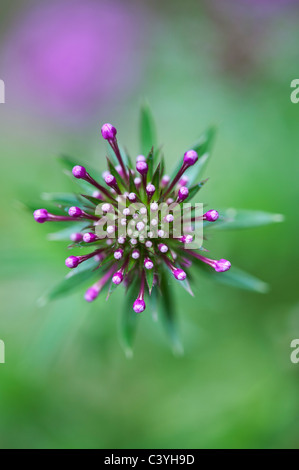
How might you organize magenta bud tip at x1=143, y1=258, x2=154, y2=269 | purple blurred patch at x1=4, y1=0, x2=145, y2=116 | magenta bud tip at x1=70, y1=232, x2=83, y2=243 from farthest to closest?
purple blurred patch at x1=4, y1=0, x2=145, y2=116, magenta bud tip at x1=70, y1=232, x2=83, y2=243, magenta bud tip at x1=143, y1=258, x2=154, y2=269

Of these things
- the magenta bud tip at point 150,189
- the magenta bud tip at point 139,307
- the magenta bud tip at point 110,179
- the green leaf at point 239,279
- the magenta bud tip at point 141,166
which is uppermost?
the magenta bud tip at point 141,166

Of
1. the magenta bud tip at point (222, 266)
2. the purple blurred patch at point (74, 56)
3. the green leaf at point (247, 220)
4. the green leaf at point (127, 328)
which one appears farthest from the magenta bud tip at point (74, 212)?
the purple blurred patch at point (74, 56)

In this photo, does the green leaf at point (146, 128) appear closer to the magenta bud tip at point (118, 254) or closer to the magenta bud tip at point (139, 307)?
the magenta bud tip at point (118, 254)

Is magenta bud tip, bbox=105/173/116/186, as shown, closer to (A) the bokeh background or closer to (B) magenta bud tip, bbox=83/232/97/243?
(B) magenta bud tip, bbox=83/232/97/243

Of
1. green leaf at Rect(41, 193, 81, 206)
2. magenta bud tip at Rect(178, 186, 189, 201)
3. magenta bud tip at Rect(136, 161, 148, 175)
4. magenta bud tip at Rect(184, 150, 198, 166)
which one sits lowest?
magenta bud tip at Rect(178, 186, 189, 201)

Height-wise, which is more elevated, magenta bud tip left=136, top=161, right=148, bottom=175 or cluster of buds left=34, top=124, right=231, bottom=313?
magenta bud tip left=136, top=161, right=148, bottom=175

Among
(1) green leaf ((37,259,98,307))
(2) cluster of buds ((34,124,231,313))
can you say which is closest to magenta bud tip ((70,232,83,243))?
(2) cluster of buds ((34,124,231,313))

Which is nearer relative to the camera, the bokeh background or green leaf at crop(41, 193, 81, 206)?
green leaf at crop(41, 193, 81, 206)
